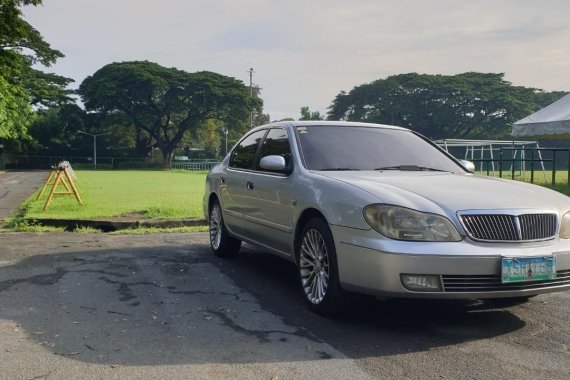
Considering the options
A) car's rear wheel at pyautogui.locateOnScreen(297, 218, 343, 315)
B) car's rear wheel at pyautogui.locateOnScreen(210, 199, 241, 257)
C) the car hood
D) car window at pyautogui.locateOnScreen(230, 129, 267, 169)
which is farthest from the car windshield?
car's rear wheel at pyautogui.locateOnScreen(210, 199, 241, 257)

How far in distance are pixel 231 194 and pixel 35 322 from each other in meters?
2.80

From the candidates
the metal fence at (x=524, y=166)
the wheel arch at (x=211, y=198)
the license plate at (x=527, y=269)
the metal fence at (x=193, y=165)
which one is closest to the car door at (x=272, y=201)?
the wheel arch at (x=211, y=198)

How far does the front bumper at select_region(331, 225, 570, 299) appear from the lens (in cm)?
389

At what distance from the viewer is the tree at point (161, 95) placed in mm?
62688

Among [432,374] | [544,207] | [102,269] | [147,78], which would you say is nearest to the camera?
[432,374]

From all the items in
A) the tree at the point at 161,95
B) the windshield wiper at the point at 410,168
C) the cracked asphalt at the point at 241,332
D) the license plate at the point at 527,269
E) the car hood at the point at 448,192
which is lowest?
the cracked asphalt at the point at 241,332

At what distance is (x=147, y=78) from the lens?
62.1 m

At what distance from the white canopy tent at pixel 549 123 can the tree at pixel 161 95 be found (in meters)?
49.2

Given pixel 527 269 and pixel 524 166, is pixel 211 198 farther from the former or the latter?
pixel 524 166

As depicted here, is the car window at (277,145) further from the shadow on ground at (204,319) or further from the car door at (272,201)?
the shadow on ground at (204,319)

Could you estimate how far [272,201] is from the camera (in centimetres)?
558

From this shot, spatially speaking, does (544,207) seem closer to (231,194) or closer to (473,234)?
(473,234)

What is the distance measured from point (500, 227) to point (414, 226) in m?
0.60

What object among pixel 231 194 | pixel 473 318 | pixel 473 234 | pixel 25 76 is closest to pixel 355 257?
pixel 473 234
